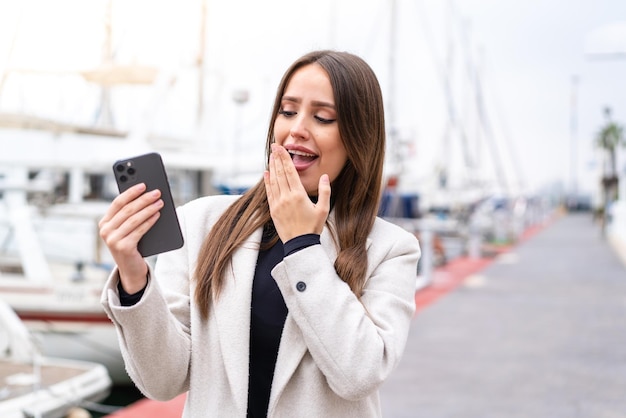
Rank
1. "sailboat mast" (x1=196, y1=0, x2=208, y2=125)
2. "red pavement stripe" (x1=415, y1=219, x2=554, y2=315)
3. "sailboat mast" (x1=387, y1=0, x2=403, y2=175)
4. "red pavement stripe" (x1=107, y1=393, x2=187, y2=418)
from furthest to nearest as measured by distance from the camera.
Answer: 1. "sailboat mast" (x1=387, y1=0, x2=403, y2=175)
2. "red pavement stripe" (x1=415, y1=219, x2=554, y2=315)
3. "sailboat mast" (x1=196, y1=0, x2=208, y2=125)
4. "red pavement stripe" (x1=107, y1=393, x2=187, y2=418)

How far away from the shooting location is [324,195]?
1.44 m

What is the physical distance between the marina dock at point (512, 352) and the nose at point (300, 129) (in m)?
3.93

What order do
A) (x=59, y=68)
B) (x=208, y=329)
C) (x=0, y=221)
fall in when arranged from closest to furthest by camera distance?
(x=208, y=329) < (x=59, y=68) < (x=0, y=221)

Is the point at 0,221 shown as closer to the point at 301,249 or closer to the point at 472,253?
the point at 301,249

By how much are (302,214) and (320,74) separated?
1.07 ft

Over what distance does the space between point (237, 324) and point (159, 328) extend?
0.16 meters

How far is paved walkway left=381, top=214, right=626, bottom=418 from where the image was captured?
18.7 ft

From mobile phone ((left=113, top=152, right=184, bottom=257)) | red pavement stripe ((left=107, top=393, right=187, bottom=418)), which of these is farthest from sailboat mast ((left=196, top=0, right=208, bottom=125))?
mobile phone ((left=113, top=152, right=184, bottom=257))

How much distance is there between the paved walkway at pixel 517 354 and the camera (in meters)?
5.70

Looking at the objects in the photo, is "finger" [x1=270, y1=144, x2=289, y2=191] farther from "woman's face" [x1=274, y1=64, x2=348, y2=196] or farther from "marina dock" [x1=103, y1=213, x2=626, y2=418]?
"marina dock" [x1=103, y1=213, x2=626, y2=418]

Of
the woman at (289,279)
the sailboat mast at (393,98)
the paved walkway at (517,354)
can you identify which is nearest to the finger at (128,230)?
the woman at (289,279)

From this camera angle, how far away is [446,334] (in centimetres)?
882

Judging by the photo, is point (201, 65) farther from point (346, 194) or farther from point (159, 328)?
point (159, 328)

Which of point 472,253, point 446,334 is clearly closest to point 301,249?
point 446,334
